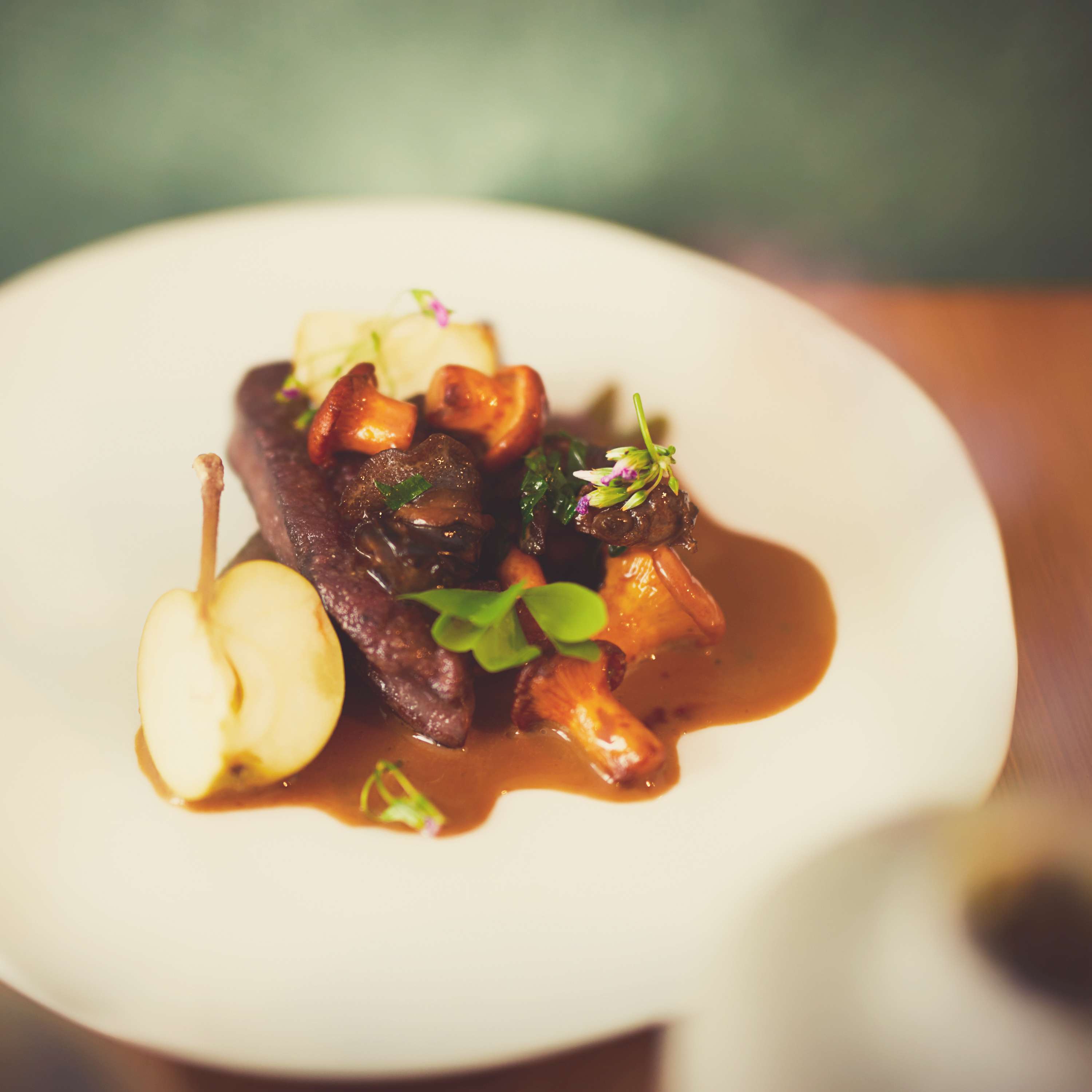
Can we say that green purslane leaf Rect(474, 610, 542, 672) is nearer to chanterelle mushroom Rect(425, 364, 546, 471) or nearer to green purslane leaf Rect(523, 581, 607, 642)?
green purslane leaf Rect(523, 581, 607, 642)

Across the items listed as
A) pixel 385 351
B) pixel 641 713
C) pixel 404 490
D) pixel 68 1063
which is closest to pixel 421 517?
pixel 404 490

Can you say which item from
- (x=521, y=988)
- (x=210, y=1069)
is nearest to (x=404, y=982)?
(x=521, y=988)

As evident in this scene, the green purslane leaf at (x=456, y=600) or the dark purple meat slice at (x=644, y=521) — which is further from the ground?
the dark purple meat slice at (x=644, y=521)

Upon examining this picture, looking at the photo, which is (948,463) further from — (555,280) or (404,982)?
(404,982)

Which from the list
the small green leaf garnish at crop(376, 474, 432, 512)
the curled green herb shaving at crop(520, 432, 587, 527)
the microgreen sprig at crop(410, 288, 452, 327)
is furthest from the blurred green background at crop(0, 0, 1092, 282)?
the small green leaf garnish at crop(376, 474, 432, 512)

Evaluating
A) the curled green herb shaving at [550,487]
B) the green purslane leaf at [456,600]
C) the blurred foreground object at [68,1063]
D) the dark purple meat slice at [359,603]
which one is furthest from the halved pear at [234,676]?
the curled green herb shaving at [550,487]

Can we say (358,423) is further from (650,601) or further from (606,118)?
(606,118)

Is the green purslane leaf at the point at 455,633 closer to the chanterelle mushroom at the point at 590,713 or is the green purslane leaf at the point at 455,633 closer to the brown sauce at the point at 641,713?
the chanterelle mushroom at the point at 590,713
